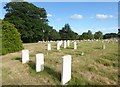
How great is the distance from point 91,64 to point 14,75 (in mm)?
3917

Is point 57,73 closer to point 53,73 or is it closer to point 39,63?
point 53,73

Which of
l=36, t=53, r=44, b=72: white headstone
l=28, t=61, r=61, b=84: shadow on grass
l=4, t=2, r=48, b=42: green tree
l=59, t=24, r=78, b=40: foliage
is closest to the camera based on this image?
l=28, t=61, r=61, b=84: shadow on grass

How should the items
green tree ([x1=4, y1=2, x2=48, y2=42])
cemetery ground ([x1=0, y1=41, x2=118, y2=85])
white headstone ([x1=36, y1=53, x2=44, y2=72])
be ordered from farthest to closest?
1. green tree ([x1=4, y1=2, x2=48, y2=42])
2. white headstone ([x1=36, y1=53, x2=44, y2=72])
3. cemetery ground ([x1=0, y1=41, x2=118, y2=85])

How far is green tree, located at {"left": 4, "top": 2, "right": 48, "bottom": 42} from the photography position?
54.1 meters

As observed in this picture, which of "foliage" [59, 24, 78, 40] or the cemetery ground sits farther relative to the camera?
"foliage" [59, 24, 78, 40]

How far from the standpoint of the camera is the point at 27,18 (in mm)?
56094

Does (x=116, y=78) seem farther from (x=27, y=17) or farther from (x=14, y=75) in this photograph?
(x=27, y=17)

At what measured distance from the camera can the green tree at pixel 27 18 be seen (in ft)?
178

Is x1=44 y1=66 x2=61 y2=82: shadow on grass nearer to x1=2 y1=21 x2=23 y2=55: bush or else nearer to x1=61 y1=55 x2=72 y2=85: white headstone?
x1=61 y1=55 x2=72 y2=85: white headstone

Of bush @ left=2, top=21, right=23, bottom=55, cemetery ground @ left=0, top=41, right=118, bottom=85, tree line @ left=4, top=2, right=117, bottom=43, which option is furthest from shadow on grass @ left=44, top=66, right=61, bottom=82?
tree line @ left=4, top=2, right=117, bottom=43

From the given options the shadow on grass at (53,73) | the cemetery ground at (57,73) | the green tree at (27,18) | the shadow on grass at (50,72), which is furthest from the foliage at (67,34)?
the shadow on grass at (53,73)

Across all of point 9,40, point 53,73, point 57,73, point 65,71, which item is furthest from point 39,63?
point 9,40

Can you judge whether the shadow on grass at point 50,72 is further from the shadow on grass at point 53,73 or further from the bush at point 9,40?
the bush at point 9,40

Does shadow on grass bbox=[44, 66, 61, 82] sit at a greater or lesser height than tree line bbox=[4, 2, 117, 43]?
lesser
